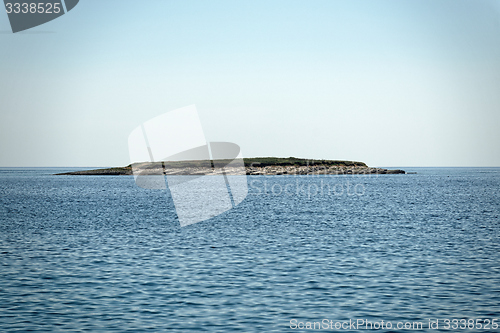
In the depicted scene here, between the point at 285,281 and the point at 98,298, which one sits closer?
the point at 98,298

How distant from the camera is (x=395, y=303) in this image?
17.2m

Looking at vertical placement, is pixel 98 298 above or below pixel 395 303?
above

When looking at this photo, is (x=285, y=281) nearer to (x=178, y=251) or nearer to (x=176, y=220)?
(x=178, y=251)

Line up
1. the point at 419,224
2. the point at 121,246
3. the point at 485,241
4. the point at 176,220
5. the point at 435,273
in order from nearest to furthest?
the point at 435,273
the point at 121,246
the point at 485,241
the point at 419,224
the point at 176,220

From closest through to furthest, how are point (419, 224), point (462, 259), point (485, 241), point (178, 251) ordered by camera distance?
1. point (462, 259)
2. point (178, 251)
3. point (485, 241)
4. point (419, 224)

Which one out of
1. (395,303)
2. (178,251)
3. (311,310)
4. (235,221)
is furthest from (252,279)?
(235,221)

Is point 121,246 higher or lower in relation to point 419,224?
higher

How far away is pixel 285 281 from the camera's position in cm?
2030

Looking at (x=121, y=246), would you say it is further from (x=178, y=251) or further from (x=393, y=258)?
(x=393, y=258)

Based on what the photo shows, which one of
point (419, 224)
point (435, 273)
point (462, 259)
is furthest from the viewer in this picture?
point (419, 224)

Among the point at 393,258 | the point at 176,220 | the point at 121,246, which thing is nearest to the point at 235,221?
the point at 176,220

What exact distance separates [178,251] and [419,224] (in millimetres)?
25579

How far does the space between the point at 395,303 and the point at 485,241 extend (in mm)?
18752

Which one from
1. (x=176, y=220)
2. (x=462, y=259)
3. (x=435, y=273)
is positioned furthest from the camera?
(x=176, y=220)
